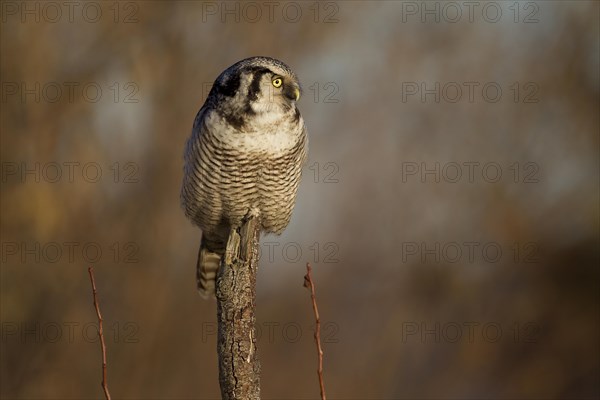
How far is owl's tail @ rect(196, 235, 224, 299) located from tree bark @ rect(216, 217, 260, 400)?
1510mm

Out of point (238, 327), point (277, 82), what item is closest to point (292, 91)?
point (277, 82)

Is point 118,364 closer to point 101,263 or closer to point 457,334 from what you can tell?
point 101,263

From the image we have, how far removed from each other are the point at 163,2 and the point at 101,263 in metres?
3.51

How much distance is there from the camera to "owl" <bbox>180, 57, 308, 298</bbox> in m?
4.60

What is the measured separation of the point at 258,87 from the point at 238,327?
4.56 ft

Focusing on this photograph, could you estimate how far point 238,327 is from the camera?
152 inches

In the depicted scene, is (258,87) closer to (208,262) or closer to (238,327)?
(238,327)

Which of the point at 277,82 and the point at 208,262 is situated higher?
the point at 277,82

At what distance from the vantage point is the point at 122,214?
402 inches

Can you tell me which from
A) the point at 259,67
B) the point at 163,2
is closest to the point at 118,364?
the point at 163,2

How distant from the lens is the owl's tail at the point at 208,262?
5.95 m

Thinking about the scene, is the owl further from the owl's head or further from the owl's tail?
the owl's tail

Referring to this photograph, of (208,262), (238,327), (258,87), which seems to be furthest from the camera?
(208,262)

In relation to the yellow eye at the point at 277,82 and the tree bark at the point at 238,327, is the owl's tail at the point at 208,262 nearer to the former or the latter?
the tree bark at the point at 238,327
